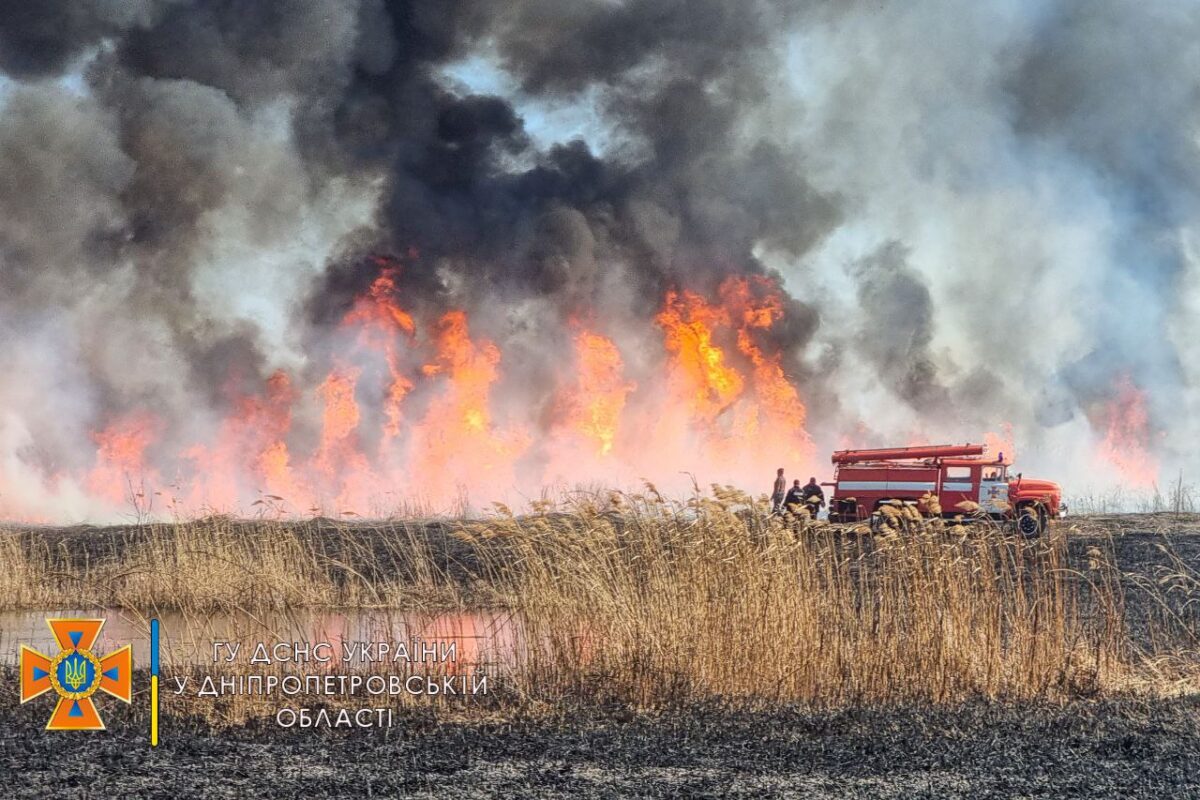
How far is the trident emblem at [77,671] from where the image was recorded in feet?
→ 22.7

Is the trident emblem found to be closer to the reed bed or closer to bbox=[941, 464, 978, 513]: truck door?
the reed bed

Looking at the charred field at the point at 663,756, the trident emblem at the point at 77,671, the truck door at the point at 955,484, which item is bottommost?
the charred field at the point at 663,756

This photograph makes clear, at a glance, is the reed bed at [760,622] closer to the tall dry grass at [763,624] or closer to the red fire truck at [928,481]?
the tall dry grass at [763,624]

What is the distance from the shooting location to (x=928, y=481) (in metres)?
27.4

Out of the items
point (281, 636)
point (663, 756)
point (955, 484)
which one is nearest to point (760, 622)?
point (663, 756)

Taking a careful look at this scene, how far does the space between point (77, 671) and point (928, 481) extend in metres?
22.9

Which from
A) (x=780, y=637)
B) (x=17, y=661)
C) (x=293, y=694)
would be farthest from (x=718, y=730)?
(x=17, y=661)

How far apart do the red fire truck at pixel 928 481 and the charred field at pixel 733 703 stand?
49.1 feet

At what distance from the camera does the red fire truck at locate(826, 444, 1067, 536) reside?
88.2 ft

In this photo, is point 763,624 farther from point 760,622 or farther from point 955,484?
point 955,484

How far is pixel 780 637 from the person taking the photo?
9.67 meters

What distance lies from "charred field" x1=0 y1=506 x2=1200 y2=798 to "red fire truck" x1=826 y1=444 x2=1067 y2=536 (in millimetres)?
14964

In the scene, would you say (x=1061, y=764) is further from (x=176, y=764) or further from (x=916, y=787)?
(x=176, y=764)

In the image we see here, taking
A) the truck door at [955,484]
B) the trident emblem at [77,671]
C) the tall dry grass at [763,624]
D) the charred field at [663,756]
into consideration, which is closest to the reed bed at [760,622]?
the tall dry grass at [763,624]
